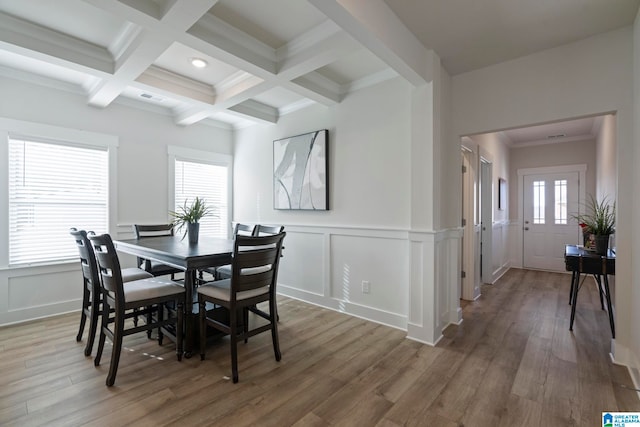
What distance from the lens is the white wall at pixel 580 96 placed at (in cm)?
222

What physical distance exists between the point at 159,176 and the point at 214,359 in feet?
9.31

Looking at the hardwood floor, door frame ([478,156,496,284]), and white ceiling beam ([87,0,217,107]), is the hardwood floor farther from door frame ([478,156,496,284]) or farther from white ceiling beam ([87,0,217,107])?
white ceiling beam ([87,0,217,107])

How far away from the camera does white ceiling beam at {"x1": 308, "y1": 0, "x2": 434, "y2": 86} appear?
5.92 feet

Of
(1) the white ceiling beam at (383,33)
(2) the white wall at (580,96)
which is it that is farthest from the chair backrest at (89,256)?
(2) the white wall at (580,96)

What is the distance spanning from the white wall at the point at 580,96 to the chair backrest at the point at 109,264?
328 centimetres

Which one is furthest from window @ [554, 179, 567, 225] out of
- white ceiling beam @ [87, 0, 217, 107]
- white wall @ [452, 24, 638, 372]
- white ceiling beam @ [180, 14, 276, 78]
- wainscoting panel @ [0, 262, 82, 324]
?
wainscoting panel @ [0, 262, 82, 324]

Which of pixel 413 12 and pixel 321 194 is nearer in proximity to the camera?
pixel 413 12

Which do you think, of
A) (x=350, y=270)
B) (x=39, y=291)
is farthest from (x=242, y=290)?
(x=39, y=291)

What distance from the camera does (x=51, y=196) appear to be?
132 inches

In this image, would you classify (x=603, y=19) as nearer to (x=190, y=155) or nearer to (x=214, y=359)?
(x=214, y=359)

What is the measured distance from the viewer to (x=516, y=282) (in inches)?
195

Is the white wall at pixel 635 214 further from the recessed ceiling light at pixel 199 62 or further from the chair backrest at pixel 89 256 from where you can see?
the chair backrest at pixel 89 256

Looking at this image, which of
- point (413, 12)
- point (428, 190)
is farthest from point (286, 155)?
point (413, 12)

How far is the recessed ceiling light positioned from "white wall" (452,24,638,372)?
8.73ft
